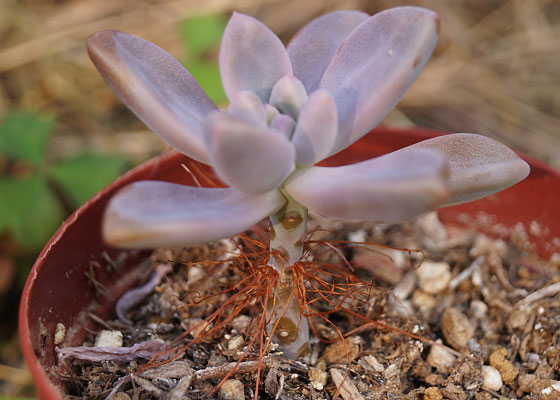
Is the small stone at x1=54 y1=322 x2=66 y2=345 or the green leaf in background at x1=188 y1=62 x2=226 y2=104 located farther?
the green leaf in background at x1=188 y1=62 x2=226 y2=104

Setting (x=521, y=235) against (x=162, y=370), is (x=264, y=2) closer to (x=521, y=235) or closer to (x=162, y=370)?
(x=521, y=235)

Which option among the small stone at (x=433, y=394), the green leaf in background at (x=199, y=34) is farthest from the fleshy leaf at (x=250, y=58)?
the green leaf in background at (x=199, y=34)

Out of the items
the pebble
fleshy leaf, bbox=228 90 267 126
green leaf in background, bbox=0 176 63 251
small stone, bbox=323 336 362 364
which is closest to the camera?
fleshy leaf, bbox=228 90 267 126

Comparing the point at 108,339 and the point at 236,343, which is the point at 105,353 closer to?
the point at 108,339

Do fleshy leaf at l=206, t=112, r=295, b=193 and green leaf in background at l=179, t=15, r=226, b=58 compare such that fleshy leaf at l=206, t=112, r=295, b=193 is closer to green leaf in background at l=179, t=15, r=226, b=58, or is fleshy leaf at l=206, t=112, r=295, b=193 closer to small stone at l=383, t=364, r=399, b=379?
small stone at l=383, t=364, r=399, b=379

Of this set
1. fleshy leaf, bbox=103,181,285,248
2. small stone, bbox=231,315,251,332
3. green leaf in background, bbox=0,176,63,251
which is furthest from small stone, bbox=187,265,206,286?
green leaf in background, bbox=0,176,63,251

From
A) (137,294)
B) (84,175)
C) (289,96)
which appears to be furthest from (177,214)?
(84,175)

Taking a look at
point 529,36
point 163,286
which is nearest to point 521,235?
point 163,286
